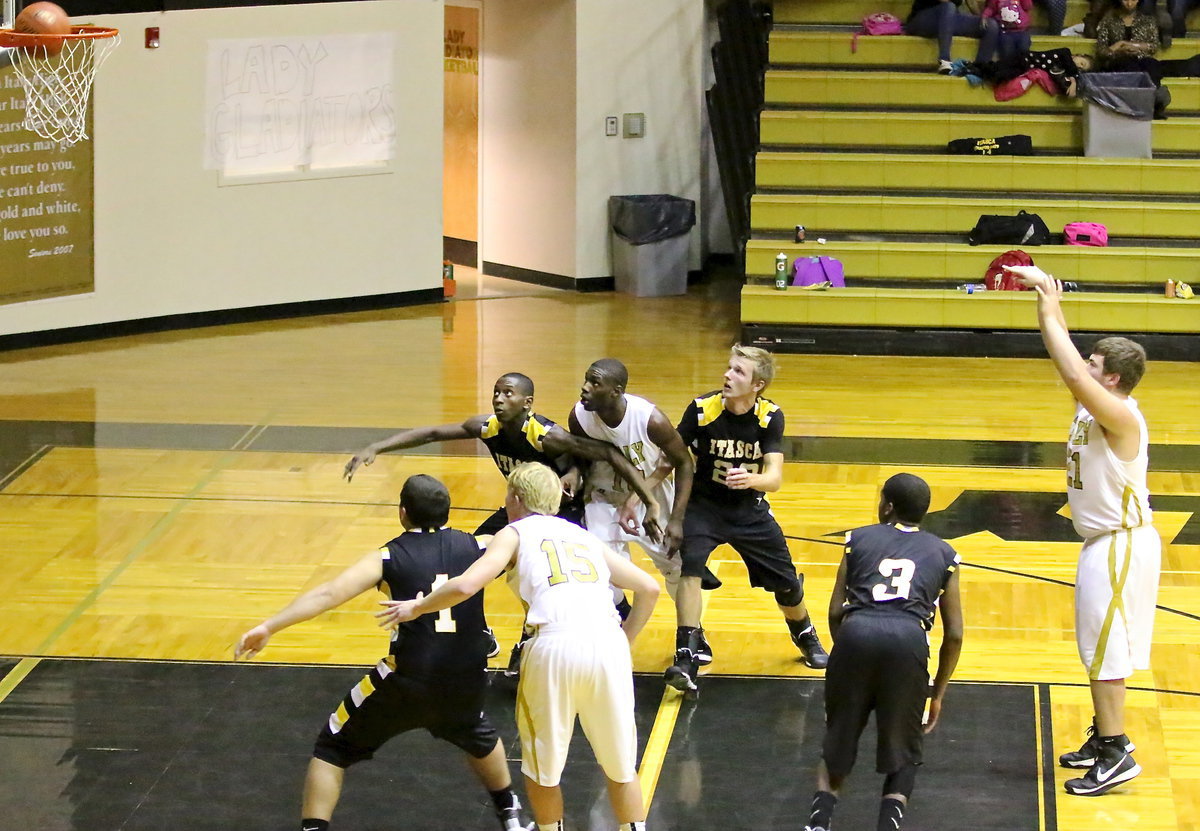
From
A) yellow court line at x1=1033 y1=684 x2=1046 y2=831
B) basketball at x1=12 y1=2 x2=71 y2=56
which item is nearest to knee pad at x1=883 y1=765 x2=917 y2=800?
yellow court line at x1=1033 y1=684 x2=1046 y2=831

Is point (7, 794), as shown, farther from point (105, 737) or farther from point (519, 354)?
point (519, 354)

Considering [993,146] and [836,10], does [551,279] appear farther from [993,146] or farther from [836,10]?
[993,146]

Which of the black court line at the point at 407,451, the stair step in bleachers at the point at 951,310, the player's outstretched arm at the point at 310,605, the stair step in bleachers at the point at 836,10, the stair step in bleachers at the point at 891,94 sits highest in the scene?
the stair step in bleachers at the point at 836,10

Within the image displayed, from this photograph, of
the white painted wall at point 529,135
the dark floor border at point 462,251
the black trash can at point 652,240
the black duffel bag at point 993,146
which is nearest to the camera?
the black duffel bag at point 993,146

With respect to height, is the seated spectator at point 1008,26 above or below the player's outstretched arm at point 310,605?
above

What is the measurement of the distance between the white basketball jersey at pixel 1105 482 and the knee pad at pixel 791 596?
1367 millimetres

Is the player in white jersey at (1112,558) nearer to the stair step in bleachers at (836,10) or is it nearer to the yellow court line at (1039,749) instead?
the yellow court line at (1039,749)

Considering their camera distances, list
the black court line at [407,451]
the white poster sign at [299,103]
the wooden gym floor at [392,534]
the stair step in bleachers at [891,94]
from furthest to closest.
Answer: the stair step in bleachers at [891,94], the white poster sign at [299,103], the black court line at [407,451], the wooden gym floor at [392,534]

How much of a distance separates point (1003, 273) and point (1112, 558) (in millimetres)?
8080

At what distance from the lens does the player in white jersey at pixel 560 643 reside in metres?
4.97

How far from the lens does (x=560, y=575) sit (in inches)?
200

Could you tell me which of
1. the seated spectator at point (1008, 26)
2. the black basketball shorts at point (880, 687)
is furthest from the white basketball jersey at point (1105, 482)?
the seated spectator at point (1008, 26)

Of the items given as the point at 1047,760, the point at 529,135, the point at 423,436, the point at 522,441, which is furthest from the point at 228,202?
the point at 1047,760

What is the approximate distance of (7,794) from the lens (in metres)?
5.86
